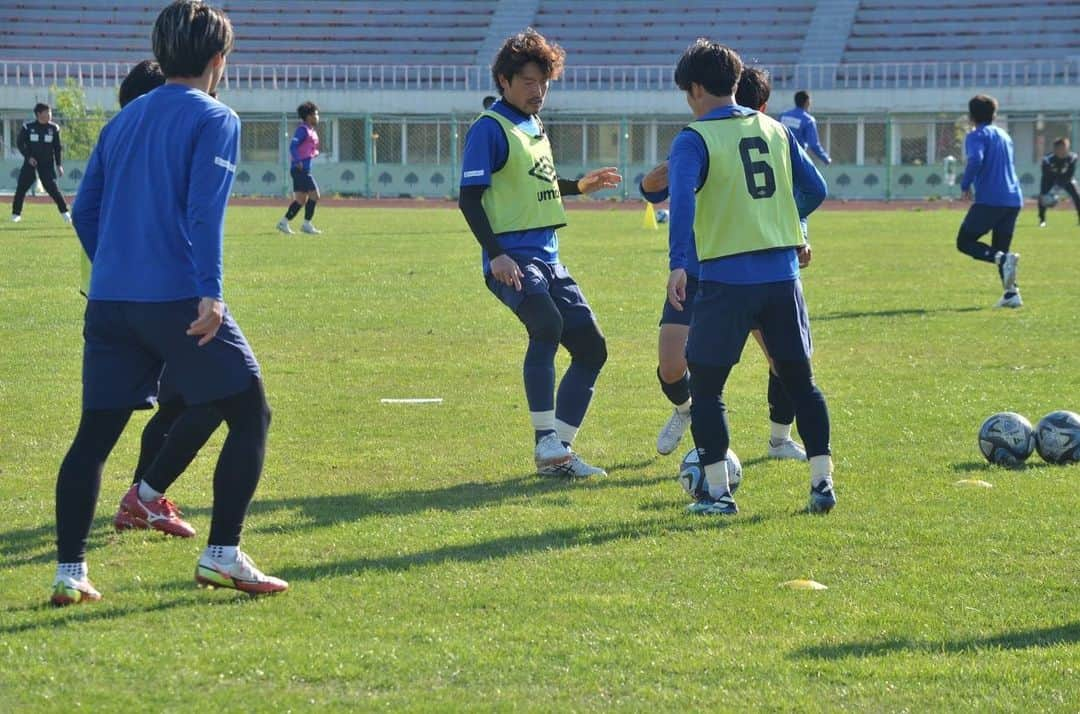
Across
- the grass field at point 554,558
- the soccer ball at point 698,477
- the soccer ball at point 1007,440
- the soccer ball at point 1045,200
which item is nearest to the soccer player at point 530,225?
the grass field at point 554,558

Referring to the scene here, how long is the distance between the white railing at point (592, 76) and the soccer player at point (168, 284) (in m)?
44.3

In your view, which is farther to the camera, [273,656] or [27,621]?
[27,621]

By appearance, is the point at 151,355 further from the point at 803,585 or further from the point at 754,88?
the point at 754,88

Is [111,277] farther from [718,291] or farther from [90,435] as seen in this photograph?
[718,291]

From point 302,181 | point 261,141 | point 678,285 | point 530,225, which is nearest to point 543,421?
point 530,225

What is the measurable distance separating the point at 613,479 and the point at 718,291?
136 centimetres

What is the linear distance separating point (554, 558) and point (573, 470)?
1722mm

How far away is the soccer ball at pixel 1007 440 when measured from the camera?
7.66 metres

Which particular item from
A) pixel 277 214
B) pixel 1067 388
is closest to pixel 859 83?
pixel 277 214

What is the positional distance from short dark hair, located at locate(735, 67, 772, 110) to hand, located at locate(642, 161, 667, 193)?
1.76 ft

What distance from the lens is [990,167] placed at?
1559cm

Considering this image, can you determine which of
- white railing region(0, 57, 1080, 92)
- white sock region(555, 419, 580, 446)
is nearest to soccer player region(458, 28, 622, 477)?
white sock region(555, 419, 580, 446)

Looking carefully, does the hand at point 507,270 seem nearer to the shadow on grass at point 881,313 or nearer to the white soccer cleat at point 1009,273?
the shadow on grass at point 881,313

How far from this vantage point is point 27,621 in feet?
16.3
